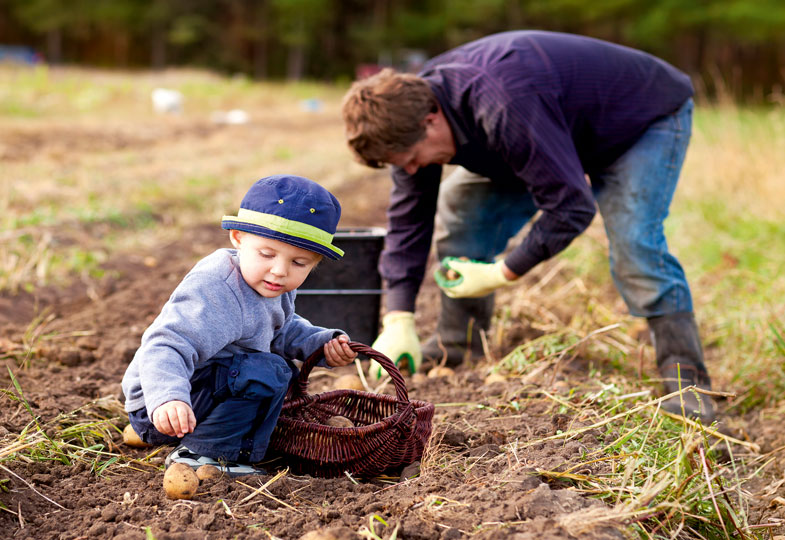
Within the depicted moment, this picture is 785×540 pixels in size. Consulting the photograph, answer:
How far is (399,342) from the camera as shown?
10.3 feet

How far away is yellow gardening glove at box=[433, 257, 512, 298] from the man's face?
1.41 ft

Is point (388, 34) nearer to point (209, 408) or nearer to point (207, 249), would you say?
point (207, 249)

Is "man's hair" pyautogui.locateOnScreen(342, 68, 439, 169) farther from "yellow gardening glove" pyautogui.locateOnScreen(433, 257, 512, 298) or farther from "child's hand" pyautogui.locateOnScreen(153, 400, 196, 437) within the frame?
"child's hand" pyautogui.locateOnScreen(153, 400, 196, 437)

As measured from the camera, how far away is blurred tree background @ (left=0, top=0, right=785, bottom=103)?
99.2 ft

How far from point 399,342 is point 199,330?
1.22 meters

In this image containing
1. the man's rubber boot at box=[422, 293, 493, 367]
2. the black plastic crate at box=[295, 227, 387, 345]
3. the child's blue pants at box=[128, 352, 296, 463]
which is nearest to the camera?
the child's blue pants at box=[128, 352, 296, 463]

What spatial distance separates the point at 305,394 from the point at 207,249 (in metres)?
2.65

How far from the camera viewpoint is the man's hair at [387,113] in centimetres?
272

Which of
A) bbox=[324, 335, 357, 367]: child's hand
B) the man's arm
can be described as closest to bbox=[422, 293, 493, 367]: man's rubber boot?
the man's arm

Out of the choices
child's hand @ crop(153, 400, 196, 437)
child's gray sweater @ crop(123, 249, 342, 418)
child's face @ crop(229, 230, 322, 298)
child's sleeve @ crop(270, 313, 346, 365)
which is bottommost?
child's sleeve @ crop(270, 313, 346, 365)

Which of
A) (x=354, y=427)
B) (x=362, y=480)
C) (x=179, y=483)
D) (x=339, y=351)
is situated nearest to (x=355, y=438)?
(x=354, y=427)

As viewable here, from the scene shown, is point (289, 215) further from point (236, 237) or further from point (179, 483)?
point (179, 483)

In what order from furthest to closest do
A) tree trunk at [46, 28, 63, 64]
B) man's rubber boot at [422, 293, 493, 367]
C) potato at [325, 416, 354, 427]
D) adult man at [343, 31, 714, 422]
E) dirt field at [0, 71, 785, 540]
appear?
tree trunk at [46, 28, 63, 64]
man's rubber boot at [422, 293, 493, 367]
adult man at [343, 31, 714, 422]
potato at [325, 416, 354, 427]
dirt field at [0, 71, 785, 540]

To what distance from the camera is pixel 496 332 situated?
145 inches
